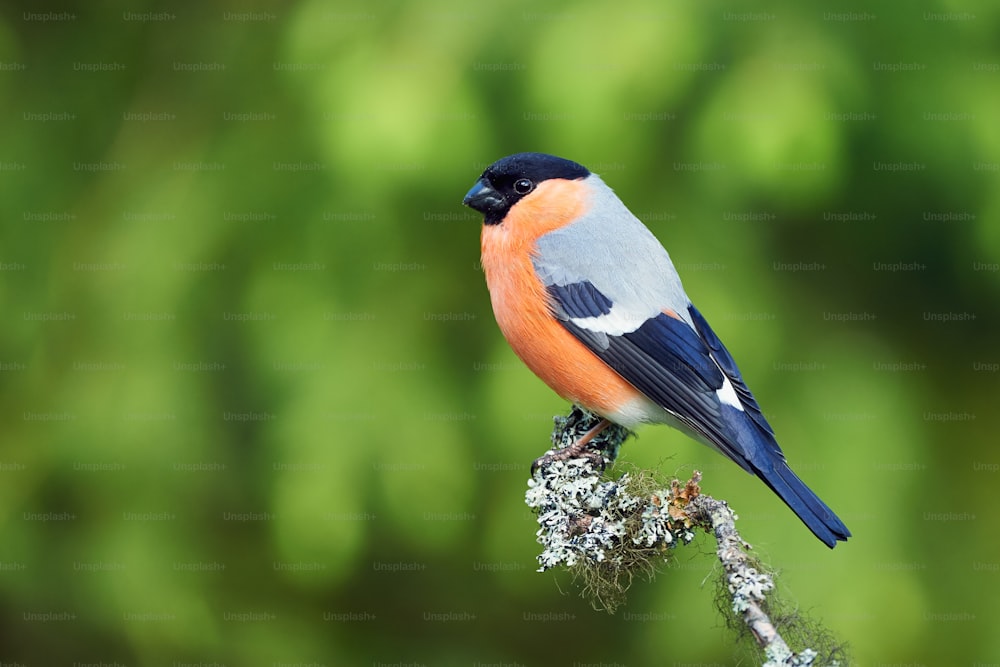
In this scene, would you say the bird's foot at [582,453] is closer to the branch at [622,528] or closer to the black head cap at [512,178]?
the branch at [622,528]

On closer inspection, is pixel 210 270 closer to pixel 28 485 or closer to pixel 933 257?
pixel 28 485

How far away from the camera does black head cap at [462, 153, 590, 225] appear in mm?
3730

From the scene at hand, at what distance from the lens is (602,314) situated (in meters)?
3.47

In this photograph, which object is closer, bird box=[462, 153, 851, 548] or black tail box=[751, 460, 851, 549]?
black tail box=[751, 460, 851, 549]

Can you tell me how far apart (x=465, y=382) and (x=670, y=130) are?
4.12ft

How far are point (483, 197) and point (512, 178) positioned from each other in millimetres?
131

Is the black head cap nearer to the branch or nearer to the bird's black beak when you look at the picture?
the bird's black beak

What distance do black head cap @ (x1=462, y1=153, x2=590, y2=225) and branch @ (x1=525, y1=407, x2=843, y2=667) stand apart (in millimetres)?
1043

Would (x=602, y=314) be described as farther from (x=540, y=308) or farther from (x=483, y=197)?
(x=483, y=197)

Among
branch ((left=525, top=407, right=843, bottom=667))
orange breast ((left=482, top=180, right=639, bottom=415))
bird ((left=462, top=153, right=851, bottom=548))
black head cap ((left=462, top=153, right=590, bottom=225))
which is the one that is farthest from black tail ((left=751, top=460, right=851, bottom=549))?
black head cap ((left=462, top=153, right=590, bottom=225))

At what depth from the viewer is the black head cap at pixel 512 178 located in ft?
12.2

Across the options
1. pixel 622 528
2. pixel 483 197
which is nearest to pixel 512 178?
pixel 483 197

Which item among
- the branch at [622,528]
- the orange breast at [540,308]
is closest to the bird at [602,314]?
the orange breast at [540,308]

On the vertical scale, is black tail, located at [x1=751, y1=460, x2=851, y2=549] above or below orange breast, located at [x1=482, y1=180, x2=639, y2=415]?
below
